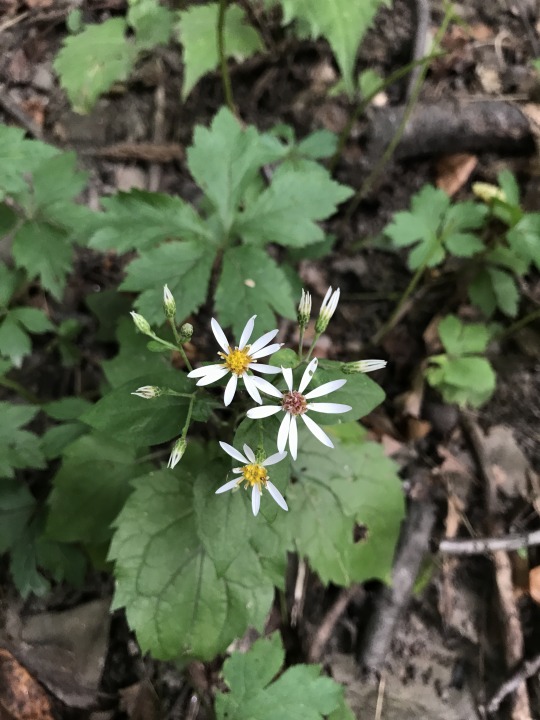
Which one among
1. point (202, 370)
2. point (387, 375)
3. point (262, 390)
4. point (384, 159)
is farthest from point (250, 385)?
point (384, 159)

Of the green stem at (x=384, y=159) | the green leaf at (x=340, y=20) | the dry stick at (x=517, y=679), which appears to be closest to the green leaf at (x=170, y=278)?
the green leaf at (x=340, y=20)

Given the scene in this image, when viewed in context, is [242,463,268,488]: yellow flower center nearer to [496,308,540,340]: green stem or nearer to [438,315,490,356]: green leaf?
[438,315,490,356]: green leaf

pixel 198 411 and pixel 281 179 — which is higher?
pixel 281 179

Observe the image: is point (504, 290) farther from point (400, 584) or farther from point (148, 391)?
point (148, 391)

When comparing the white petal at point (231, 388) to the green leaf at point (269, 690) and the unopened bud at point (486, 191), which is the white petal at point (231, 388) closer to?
the green leaf at point (269, 690)

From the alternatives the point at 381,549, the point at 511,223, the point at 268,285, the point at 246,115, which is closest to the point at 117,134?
the point at 246,115

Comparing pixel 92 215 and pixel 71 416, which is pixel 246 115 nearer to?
pixel 92 215
